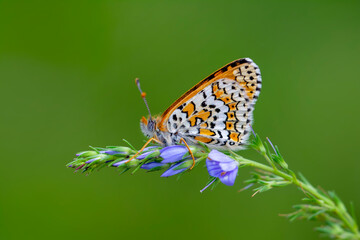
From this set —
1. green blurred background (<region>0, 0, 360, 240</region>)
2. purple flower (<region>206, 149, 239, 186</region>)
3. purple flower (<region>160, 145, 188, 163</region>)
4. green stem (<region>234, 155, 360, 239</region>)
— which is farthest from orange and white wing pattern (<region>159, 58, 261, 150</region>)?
green blurred background (<region>0, 0, 360, 240</region>)

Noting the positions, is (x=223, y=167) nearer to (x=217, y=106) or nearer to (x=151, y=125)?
(x=217, y=106)

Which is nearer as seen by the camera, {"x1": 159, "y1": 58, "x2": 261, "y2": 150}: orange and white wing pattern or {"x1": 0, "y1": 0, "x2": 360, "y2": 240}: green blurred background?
{"x1": 159, "y1": 58, "x2": 261, "y2": 150}: orange and white wing pattern

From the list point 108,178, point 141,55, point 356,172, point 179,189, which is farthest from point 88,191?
point 356,172

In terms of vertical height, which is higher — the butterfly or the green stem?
the butterfly

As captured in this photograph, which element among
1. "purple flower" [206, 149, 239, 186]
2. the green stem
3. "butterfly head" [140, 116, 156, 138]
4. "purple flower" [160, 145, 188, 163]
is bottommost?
the green stem

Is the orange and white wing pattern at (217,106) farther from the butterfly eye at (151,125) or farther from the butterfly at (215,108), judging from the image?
the butterfly eye at (151,125)

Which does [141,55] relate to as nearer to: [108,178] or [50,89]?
[50,89]

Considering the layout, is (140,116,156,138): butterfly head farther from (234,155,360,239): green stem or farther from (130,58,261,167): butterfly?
(234,155,360,239): green stem
